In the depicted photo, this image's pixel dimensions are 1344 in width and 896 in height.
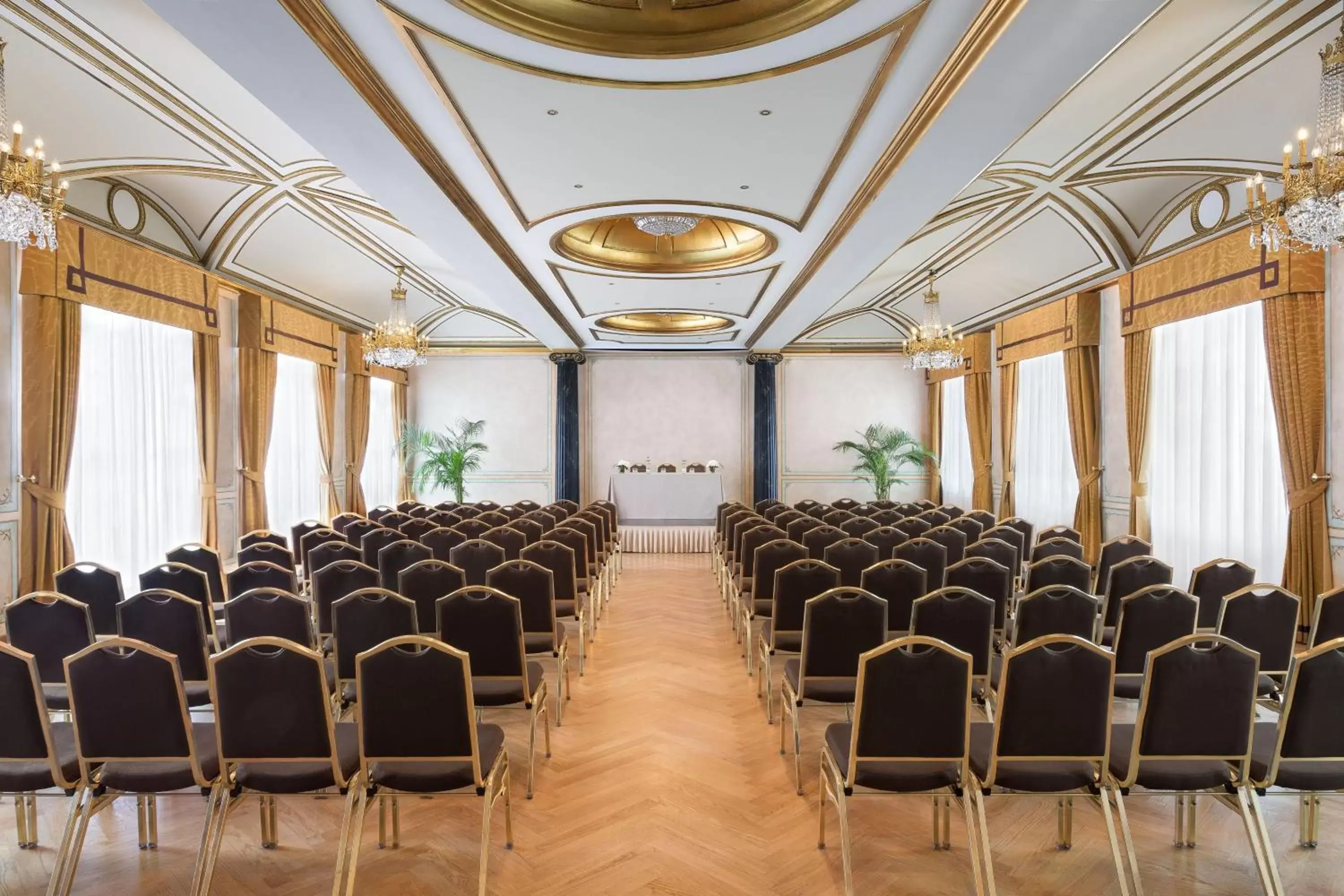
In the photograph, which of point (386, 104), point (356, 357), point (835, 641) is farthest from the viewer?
point (356, 357)

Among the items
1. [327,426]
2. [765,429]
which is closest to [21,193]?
[327,426]

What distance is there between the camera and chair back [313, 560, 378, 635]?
16.0ft

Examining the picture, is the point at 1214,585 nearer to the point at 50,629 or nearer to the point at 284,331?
the point at 50,629

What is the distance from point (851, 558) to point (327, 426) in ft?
29.4

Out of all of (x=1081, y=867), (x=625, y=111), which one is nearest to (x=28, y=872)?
(x=1081, y=867)

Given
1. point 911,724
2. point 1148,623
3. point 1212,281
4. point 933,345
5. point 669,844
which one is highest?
point 1212,281

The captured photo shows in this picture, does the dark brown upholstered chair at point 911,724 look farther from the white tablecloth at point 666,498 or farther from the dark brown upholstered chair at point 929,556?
the white tablecloth at point 666,498

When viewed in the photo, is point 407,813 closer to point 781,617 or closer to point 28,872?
point 28,872

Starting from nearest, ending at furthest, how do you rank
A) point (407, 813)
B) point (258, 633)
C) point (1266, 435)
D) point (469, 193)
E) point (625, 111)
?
point (407, 813) < point (258, 633) < point (625, 111) < point (469, 193) < point (1266, 435)

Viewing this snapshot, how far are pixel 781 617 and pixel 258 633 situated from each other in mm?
3098

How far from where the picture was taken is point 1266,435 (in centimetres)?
663

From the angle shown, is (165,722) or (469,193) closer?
(165,722)

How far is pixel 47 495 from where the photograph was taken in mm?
6113

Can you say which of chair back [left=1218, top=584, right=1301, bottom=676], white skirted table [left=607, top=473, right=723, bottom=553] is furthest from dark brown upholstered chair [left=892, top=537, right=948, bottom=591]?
white skirted table [left=607, top=473, right=723, bottom=553]
